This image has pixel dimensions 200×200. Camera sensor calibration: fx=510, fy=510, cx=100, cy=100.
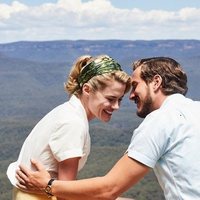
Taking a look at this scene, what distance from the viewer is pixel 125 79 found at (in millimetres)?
3523

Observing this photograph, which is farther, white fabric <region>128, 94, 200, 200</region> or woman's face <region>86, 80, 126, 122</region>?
woman's face <region>86, 80, 126, 122</region>

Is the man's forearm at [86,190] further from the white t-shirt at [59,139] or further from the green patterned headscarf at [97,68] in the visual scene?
the green patterned headscarf at [97,68]

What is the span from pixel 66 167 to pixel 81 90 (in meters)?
0.59

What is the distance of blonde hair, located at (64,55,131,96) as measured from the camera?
3.52 m

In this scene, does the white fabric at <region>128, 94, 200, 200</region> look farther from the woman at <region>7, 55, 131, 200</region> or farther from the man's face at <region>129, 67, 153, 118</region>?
the woman at <region>7, 55, 131, 200</region>

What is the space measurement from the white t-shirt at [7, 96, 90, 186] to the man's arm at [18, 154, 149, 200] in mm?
110

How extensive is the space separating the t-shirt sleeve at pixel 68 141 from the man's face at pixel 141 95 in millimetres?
425

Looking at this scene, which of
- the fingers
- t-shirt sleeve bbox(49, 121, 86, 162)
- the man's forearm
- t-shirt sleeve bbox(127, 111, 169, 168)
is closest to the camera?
t-shirt sleeve bbox(127, 111, 169, 168)

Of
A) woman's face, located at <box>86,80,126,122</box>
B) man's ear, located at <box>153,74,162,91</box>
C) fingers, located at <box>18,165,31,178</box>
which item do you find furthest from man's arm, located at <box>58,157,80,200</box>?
man's ear, located at <box>153,74,162,91</box>

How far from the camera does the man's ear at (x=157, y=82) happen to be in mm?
3301

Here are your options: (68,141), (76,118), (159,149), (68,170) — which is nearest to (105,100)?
(76,118)

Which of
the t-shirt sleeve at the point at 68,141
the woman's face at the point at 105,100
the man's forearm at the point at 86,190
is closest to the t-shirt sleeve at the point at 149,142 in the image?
the man's forearm at the point at 86,190

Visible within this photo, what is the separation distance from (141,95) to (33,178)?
92 cm

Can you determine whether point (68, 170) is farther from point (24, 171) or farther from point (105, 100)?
point (105, 100)
